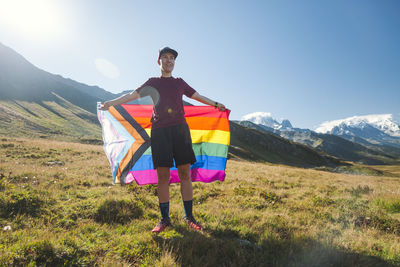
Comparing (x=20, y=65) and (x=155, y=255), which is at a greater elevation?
(x=20, y=65)

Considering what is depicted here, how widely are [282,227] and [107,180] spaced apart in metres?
6.46

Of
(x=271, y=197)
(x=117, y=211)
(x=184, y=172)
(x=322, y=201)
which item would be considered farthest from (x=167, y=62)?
(x=322, y=201)

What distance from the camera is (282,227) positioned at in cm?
424

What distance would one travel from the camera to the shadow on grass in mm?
3008

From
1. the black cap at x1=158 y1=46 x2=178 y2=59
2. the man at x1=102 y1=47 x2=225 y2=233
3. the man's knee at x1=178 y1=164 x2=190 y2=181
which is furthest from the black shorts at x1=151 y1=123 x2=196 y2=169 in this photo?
the black cap at x1=158 y1=46 x2=178 y2=59

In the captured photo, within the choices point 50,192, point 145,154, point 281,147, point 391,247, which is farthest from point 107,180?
point 281,147

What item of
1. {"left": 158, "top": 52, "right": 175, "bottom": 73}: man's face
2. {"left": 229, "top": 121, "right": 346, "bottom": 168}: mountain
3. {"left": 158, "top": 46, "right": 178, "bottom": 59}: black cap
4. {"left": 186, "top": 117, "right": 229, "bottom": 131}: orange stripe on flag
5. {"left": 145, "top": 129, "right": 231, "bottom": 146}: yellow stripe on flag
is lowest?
{"left": 229, "top": 121, "right": 346, "bottom": 168}: mountain

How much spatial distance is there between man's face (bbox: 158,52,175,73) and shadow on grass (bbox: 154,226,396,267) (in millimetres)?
3665

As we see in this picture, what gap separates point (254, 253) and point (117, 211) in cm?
325

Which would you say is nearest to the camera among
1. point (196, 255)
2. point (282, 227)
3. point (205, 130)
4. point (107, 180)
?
point (196, 255)

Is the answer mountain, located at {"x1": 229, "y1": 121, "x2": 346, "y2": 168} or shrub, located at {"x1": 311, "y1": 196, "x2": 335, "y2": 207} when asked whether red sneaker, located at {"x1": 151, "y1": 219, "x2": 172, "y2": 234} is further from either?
mountain, located at {"x1": 229, "y1": 121, "x2": 346, "y2": 168}

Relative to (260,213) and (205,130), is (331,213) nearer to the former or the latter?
(260,213)

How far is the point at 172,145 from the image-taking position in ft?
14.1

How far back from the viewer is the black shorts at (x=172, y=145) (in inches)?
164
